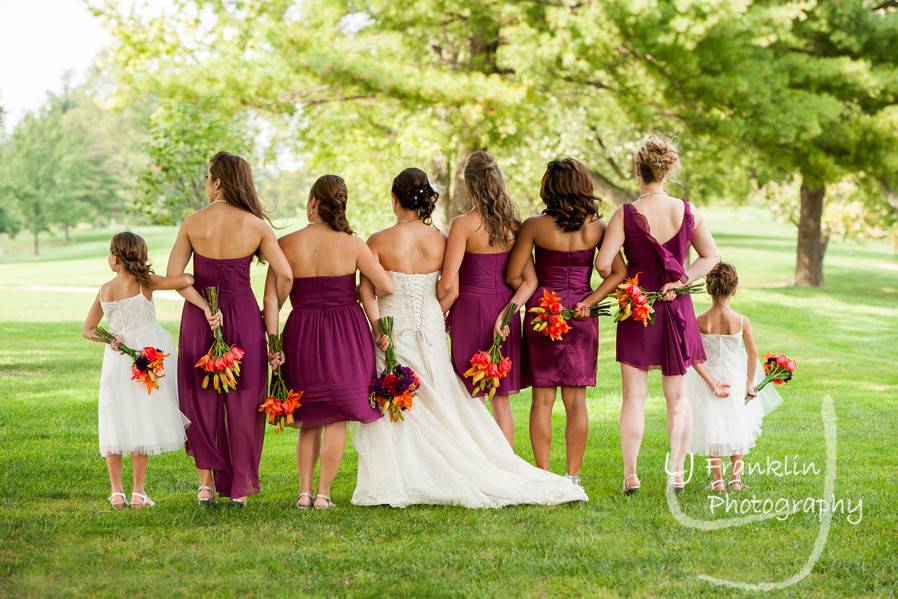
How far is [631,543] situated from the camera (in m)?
4.92

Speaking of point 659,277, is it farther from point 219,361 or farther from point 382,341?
point 219,361

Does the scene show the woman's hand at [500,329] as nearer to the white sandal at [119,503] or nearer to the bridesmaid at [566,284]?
the bridesmaid at [566,284]

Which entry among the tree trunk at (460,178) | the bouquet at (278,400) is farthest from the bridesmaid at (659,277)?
the tree trunk at (460,178)

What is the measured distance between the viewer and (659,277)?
602 centimetres

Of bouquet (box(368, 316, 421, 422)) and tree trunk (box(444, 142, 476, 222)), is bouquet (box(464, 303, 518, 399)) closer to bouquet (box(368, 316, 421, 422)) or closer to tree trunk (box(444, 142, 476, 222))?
bouquet (box(368, 316, 421, 422))

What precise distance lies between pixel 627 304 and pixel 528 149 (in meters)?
17.9

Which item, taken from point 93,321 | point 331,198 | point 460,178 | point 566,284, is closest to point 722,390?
point 566,284

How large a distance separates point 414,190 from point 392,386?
3.63ft

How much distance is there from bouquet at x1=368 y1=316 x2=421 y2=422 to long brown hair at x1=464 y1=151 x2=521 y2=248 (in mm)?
799

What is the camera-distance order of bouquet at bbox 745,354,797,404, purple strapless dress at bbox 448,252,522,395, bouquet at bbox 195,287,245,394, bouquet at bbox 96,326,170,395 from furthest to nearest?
bouquet at bbox 745,354,797,404, purple strapless dress at bbox 448,252,522,395, bouquet at bbox 96,326,170,395, bouquet at bbox 195,287,245,394

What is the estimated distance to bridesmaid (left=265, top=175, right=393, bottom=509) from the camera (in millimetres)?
5734

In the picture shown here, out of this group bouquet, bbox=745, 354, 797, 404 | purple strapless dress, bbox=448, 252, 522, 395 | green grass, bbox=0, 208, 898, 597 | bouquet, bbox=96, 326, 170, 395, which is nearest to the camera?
green grass, bbox=0, 208, 898, 597

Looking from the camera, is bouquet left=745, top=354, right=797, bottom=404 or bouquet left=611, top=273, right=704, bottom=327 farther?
bouquet left=745, top=354, right=797, bottom=404

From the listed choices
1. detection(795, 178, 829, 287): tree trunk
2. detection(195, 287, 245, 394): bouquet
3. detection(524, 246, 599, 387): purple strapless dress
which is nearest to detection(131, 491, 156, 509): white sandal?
detection(195, 287, 245, 394): bouquet
